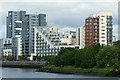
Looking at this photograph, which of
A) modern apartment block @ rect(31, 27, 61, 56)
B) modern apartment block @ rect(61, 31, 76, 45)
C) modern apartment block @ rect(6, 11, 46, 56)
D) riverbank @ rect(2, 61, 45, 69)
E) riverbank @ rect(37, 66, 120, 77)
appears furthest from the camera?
modern apartment block @ rect(6, 11, 46, 56)

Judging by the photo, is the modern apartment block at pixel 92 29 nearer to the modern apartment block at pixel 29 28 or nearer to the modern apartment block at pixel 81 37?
the modern apartment block at pixel 81 37

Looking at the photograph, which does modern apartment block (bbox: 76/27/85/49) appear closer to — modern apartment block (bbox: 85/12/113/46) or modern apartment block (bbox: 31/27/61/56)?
modern apartment block (bbox: 31/27/61/56)

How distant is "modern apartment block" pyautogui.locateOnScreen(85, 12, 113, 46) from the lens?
123m

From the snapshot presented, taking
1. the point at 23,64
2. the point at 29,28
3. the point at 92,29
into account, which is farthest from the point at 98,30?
the point at 29,28

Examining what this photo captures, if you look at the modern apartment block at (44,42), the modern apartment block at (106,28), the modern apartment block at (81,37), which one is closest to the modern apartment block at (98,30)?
the modern apartment block at (106,28)

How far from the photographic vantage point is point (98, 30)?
123 meters

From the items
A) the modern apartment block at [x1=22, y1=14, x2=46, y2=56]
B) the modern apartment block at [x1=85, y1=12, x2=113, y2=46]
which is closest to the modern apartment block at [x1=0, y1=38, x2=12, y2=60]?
the modern apartment block at [x1=22, y1=14, x2=46, y2=56]

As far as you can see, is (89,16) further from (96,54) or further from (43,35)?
(96,54)

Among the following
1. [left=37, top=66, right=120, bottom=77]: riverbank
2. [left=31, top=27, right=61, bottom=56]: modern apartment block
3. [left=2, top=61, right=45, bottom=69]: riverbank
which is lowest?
[left=2, top=61, right=45, bottom=69]: riverbank

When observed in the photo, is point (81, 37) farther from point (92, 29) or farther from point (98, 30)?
point (98, 30)

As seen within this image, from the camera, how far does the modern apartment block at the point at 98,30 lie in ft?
403

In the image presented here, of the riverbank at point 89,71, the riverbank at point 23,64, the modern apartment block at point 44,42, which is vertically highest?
the modern apartment block at point 44,42

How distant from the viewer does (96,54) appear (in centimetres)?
7544

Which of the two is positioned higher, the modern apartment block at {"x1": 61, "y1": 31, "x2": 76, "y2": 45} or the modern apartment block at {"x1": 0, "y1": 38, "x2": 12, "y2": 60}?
the modern apartment block at {"x1": 61, "y1": 31, "x2": 76, "y2": 45}
